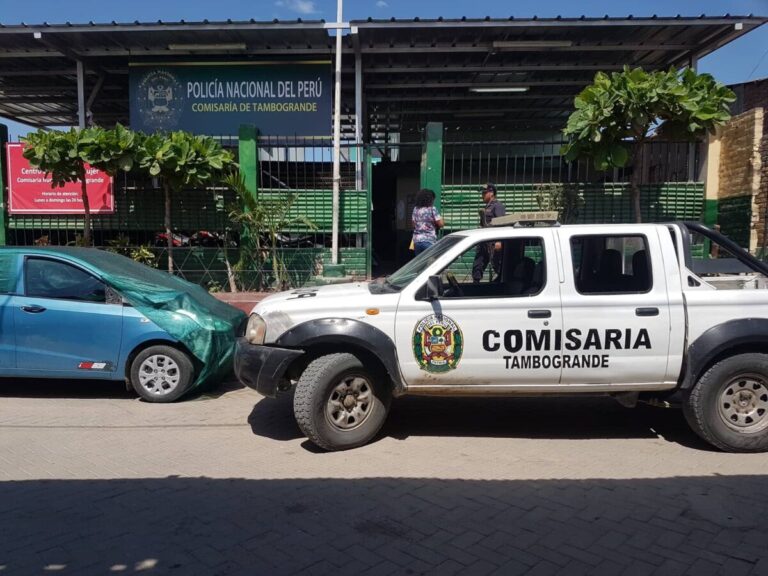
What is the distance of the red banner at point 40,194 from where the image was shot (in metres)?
11.4

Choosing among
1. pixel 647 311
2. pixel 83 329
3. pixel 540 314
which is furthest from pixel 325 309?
pixel 83 329

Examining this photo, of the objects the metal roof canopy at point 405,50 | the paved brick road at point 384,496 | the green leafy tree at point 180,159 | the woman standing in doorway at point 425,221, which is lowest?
the paved brick road at point 384,496

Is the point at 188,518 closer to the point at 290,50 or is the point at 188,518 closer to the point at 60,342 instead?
the point at 60,342

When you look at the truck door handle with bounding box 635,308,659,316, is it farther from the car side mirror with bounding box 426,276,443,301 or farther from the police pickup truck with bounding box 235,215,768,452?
the car side mirror with bounding box 426,276,443,301

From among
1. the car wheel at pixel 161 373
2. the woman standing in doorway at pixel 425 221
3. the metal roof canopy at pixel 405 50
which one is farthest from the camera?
the metal roof canopy at pixel 405 50

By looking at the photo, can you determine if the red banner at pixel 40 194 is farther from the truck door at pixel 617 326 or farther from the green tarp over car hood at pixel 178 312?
the truck door at pixel 617 326

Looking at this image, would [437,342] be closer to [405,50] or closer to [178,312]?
[178,312]

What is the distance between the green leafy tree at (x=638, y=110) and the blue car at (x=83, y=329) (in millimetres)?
6317

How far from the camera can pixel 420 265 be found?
511cm

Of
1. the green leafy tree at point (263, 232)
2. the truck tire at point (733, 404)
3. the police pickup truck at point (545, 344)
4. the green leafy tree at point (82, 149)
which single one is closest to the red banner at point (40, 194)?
the green leafy tree at point (82, 149)

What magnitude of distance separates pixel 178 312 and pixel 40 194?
745cm

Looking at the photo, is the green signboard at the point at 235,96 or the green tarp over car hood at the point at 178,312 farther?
the green signboard at the point at 235,96

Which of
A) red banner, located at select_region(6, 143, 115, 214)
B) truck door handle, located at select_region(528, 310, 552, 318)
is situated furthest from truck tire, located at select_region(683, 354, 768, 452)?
red banner, located at select_region(6, 143, 115, 214)

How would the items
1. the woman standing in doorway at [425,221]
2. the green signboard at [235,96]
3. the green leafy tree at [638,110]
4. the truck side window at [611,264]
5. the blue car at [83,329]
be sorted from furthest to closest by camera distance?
the green signboard at [235,96] → the woman standing in doorway at [425,221] → the green leafy tree at [638,110] → the blue car at [83,329] → the truck side window at [611,264]
